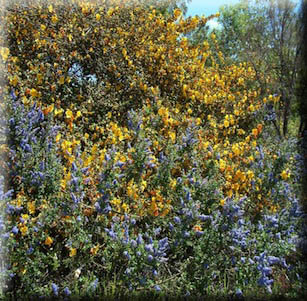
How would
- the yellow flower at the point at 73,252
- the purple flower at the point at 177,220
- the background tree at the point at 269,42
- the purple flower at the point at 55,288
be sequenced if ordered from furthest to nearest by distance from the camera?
the background tree at the point at 269,42 < the purple flower at the point at 177,220 < the yellow flower at the point at 73,252 < the purple flower at the point at 55,288

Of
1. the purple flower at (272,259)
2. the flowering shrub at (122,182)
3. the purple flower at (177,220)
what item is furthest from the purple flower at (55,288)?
the purple flower at (272,259)

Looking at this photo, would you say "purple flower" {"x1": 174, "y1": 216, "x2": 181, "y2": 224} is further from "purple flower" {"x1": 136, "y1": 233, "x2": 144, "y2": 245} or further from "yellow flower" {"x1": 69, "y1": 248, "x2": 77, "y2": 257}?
"yellow flower" {"x1": 69, "y1": 248, "x2": 77, "y2": 257}

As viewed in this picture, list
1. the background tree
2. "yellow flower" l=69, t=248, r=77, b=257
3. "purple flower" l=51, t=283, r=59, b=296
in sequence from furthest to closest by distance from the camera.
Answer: the background tree < "yellow flower" l=69, t=248, r=77, b=257 < "purple flower" l=51, t=283, r=59, b=296

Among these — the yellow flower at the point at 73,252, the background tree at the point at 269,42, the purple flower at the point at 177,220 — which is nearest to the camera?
the yellow flower at the point at 73,252

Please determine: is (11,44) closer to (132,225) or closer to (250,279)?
(132,225)

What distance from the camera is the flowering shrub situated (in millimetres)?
2809

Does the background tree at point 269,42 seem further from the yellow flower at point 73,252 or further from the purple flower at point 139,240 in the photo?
the yellow flower at point 73,252

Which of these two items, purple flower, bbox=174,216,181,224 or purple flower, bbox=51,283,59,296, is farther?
purple flower, bbox=174,216,181,224

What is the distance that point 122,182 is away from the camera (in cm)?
319

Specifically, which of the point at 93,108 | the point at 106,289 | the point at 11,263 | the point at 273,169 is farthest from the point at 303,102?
the point at 11,263

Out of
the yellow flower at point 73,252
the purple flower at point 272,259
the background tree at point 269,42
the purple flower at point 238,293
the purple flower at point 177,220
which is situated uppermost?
the background tree at point 269,42

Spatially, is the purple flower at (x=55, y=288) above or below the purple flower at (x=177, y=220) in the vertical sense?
below

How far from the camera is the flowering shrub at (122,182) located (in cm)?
281

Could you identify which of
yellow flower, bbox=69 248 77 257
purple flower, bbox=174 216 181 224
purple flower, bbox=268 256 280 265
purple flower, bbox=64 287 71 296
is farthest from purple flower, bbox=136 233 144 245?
purple flower, bbox=268 256 280 265
